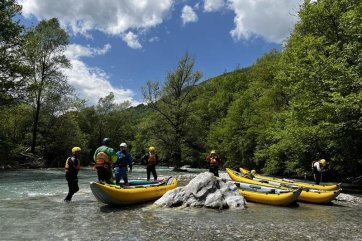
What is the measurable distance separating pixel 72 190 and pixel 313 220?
9.05 m

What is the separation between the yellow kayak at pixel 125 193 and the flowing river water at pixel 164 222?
0.96ft

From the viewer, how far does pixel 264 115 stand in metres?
42.4

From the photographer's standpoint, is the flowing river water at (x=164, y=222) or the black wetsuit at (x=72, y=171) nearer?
the flowing river water at (x=164, y=222)

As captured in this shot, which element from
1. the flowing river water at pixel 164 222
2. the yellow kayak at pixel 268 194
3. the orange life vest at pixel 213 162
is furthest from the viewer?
the orange life vest at pixel 213 162

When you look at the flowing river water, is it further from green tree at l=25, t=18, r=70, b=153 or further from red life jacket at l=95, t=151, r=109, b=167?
green tree at l=25, t=18, r=70, b=153

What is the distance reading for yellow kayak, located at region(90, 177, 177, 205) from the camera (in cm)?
1242

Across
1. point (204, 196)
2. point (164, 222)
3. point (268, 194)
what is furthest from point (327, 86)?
point (164, 222)

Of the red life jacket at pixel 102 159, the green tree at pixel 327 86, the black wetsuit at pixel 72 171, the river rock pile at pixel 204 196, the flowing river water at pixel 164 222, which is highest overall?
the green tree at pixel 327 86

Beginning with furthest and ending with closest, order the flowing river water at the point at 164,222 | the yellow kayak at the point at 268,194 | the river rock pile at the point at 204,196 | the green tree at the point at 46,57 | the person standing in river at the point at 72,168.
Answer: the green tree at the point at 46,57
the yellow kayak at the point at 268,194
the person standing in river at the point at 72,168
the river rock pile at the point at 204,196
the flowing river water at the point at 164,222

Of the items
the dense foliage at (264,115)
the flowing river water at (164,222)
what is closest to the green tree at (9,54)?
the dense foliage at (264,115)

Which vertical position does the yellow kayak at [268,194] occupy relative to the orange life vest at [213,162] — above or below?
below

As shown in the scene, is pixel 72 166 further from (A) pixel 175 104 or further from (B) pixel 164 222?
(A) pixel 175 104

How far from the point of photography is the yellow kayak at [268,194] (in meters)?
14.3

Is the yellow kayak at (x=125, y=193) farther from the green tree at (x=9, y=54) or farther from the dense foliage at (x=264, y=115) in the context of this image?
the green tree at (x=9, y=54)
